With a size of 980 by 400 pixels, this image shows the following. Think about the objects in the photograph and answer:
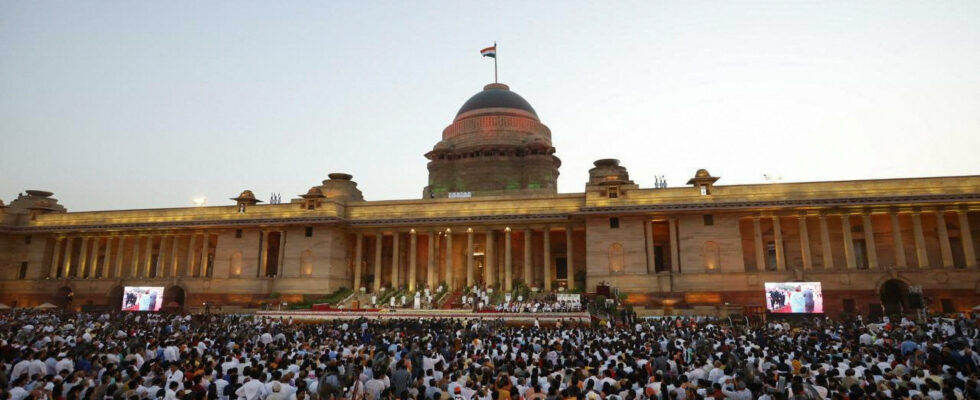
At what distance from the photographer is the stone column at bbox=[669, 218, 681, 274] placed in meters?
43.4

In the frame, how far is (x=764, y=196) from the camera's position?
43.2m

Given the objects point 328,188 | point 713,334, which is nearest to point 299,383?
point 713,334

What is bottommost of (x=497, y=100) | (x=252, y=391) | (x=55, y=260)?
(x=252, y=391)

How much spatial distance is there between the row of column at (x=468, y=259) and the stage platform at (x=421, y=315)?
8430mm

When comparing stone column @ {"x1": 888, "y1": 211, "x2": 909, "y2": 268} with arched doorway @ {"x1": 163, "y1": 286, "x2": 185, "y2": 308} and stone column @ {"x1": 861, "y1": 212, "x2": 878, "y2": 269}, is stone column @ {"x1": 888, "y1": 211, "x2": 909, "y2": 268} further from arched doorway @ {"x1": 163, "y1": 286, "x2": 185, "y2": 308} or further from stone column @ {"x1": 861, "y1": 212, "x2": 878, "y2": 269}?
arched doorway @ {"x1": 163, "y1": 286, "x2": 185, "y2": 308}

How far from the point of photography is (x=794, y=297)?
36.3 m

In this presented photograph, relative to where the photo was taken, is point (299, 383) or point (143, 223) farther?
point (143, 223)

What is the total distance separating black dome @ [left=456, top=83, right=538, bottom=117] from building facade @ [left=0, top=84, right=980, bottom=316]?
0.49 meters

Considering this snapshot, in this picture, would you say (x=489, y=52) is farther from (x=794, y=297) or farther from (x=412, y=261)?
(x=794, y=297)

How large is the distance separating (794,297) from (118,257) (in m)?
59.3

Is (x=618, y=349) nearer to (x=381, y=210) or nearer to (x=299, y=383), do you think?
(x=299, y=383)

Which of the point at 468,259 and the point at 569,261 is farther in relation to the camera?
the point at 468,259

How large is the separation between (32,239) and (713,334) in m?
65.6

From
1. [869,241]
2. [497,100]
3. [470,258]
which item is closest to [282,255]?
[470,258]
